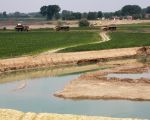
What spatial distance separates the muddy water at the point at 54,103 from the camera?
2170 cm

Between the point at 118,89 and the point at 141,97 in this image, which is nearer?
the point at 141,97

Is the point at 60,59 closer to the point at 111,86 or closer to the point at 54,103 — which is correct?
the point at 111,86

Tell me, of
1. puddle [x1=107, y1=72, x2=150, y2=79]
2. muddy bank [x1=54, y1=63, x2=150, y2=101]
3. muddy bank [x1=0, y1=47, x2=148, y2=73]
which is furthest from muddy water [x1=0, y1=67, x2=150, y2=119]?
muddy bank [x1=0, y1=47, x2=148, y2=73]

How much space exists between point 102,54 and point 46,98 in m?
17.8

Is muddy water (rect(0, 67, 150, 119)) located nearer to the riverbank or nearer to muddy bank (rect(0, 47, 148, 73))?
the riverbank

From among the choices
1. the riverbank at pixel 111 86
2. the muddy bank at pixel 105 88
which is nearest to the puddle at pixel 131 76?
the riverbank at pixel 111 86

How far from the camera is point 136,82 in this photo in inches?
1128

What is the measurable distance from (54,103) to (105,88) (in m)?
4.06

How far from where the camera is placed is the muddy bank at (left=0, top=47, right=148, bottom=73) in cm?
3709

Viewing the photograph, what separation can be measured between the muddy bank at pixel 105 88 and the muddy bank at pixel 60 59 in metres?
7.22

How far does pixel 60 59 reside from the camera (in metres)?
40.5

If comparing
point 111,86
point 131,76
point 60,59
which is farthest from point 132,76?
point 60,59

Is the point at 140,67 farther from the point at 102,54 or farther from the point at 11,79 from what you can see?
the point at 11,79

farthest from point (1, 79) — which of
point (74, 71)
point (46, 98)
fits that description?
point (46, 98)
